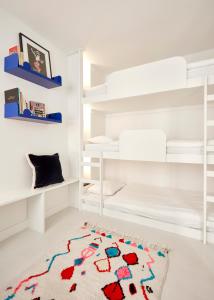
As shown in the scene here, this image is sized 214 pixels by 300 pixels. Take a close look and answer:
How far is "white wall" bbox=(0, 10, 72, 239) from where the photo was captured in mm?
1775

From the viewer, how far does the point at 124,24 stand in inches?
76.7

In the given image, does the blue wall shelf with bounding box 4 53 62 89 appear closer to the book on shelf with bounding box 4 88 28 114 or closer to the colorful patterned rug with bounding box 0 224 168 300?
the book on shelf with bounding box 4 88 28 114

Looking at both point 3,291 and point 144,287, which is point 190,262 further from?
point 3,291

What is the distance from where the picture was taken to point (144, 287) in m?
1.16

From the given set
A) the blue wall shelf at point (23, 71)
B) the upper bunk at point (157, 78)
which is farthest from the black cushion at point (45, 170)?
the upper bunk at point (157, 78)

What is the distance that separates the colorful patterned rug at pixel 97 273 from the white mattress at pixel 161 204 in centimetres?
43

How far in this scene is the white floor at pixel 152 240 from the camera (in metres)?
1.17

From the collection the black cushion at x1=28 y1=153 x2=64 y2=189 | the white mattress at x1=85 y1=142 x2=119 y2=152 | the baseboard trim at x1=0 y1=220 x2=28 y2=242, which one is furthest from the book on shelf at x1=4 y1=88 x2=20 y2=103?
the baseboard trim at x1=0 y1=220 x2=28 y2=242

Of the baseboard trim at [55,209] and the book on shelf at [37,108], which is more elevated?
the book on shelf at [37,108]

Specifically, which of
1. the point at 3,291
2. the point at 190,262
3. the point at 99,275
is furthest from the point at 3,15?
the point at 190,262

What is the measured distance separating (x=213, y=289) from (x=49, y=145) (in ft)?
7.24

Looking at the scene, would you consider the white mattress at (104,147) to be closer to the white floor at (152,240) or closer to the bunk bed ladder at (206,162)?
the white floor at (152,240)

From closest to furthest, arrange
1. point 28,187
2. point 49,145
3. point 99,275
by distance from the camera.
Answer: point 99,275 → point 28,187 → point 49,145

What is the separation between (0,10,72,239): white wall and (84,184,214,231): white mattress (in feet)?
2.96
